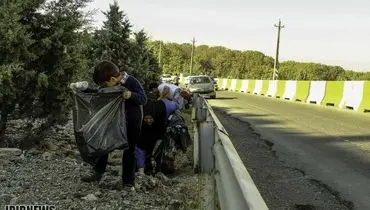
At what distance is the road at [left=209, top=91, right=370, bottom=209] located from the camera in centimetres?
785

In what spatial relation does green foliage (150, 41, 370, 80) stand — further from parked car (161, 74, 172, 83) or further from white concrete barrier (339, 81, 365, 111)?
white concrete barrier (339, 81, 365, 111)

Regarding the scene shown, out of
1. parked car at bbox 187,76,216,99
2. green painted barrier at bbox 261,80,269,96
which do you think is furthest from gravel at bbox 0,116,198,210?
green painted barrier at bbox 261,80,269,96

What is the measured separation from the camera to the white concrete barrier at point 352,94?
980 inches

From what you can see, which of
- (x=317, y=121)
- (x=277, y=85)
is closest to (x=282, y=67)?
(x=277, y=85)

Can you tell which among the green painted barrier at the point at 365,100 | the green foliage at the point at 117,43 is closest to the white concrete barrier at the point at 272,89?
the green painted barrier at the point at 365,100

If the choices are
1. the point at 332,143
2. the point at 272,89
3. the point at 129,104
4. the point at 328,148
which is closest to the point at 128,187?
the point at 129,104

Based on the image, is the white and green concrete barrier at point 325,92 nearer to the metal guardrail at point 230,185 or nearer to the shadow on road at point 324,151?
the shadow on road at point 324,151

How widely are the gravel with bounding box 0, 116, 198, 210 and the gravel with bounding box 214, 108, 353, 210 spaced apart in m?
0.99

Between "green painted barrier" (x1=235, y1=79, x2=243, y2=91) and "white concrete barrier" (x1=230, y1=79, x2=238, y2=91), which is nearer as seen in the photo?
"green painted barrier" (x1=235, y1=79, x2=243, y2=91)

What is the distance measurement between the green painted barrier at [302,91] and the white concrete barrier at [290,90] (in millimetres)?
662

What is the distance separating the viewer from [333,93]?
29000 mm

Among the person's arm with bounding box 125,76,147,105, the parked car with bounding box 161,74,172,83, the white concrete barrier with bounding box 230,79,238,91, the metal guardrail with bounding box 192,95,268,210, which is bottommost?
the white concrete barrier with bounding box 230,79,238,91

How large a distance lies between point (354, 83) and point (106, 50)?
38.2ft

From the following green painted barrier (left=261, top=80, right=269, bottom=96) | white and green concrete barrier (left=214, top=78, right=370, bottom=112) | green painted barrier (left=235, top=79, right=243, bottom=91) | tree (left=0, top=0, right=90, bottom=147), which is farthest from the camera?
green painted barrier (left=235, top=79, right=243, bottom=91)
